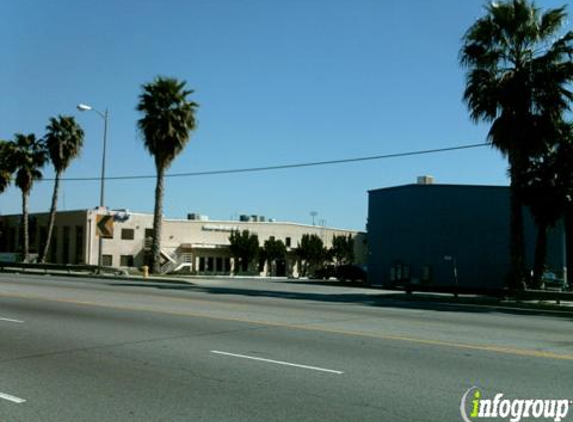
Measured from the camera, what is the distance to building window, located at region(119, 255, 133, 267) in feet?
206

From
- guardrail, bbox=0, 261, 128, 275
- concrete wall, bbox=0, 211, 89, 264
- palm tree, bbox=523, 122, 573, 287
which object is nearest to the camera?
palm tree, bbox=523, 122, 573, 287

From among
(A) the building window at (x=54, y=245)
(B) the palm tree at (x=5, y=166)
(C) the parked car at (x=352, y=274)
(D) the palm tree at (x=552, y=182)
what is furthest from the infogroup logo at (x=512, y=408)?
(A) the building window at (x=54, y=245)

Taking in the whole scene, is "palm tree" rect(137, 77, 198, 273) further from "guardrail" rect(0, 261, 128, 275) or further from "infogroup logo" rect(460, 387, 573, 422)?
"infogroup logo" rect(460, 387, 573, 422)

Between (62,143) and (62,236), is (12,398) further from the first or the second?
(62,236)

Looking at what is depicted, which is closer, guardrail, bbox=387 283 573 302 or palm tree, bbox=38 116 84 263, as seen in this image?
guardrail, bbox=387 283 573 302

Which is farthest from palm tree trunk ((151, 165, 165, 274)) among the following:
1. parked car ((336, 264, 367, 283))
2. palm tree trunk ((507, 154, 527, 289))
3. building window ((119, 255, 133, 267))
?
palm tree trunk ((507, 154, 527, 289))

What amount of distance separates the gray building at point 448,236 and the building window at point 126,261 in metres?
25.9

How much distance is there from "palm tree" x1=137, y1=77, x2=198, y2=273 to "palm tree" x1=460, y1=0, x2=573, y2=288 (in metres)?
22.7

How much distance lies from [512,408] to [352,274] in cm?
4787

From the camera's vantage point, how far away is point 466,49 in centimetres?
2914

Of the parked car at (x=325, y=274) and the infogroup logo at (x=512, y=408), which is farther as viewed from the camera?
the parked car at (x=325, y=274)

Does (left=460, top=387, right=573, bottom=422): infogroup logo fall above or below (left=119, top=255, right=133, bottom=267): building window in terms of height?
below

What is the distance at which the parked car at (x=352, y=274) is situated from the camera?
5453 centimetres

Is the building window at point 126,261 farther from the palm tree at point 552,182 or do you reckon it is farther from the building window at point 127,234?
the palm tree at point 552,182
